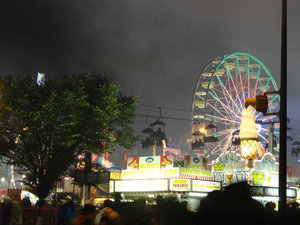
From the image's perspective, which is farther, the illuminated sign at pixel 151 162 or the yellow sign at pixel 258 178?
the yellow sign at pixel 258 178

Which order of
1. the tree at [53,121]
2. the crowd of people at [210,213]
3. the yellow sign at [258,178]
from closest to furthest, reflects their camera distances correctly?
1. the crowd of people at [210,213]
2. the tree at [53,121]
3. the yellow sign at [258,178]

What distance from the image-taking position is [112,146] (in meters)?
30.8

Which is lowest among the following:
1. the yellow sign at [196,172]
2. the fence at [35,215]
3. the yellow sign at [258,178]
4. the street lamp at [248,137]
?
the fence at [35,215]

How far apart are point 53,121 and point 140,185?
24.7 ft

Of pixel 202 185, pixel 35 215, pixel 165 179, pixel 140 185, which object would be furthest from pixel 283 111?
pixel 140 185

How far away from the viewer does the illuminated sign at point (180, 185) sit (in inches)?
1092

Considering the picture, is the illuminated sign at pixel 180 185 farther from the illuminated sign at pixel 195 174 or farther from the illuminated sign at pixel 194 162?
the illuminated sign at pixel 194 162

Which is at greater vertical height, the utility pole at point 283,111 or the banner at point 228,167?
the utility pole at point 283,111

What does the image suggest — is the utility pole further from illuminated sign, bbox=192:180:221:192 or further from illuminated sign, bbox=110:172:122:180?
illuminated sign, bbox=110:172:122:180

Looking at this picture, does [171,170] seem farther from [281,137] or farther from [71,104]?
[281,137]

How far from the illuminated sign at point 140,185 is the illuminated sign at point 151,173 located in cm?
55

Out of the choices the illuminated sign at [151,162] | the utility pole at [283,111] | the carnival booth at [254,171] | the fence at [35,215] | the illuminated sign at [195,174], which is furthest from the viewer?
the carnival booth at [254,171]

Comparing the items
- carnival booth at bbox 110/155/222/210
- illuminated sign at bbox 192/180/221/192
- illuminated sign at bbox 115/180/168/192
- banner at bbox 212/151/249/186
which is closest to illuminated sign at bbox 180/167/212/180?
carnival booth at bbox 110/155/222/210

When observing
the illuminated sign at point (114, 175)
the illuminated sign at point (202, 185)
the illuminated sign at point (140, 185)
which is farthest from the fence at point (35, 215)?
the illuminated sign at point (114, 175)
